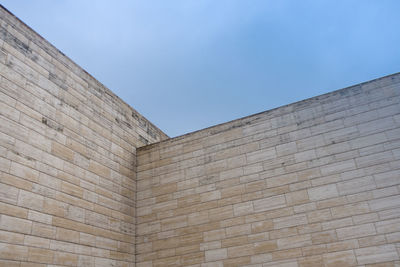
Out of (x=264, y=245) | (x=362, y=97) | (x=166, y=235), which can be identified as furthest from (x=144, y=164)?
(x=362, y=97)

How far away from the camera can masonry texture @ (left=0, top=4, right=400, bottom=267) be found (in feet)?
22.4

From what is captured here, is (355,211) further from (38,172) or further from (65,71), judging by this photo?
(65,71)

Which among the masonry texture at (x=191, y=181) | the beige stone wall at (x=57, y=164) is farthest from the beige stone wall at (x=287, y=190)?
the beige stone wall at (x=57, y=164)

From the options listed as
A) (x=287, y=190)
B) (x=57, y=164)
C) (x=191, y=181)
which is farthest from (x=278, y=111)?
(x=57, y=164)

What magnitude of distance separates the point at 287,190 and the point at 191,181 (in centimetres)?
232

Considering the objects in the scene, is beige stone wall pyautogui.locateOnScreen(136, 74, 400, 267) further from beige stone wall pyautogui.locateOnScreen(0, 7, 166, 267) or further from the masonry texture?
beige stone wall pyautogui.locateOnScreen(0, 7, 166, 267)

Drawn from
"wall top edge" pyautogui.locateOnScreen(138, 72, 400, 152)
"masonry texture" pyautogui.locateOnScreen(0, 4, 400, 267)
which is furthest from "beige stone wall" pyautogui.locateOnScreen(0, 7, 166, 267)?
"wall top edge" pyautogui.locateOnScreen(138, 72, 400, 152)

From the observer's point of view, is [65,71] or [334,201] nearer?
[334,201]

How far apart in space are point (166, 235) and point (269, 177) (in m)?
2.72

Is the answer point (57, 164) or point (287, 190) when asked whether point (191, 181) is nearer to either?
point (287, 190)

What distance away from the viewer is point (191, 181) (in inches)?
355

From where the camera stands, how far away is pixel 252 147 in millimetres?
8711

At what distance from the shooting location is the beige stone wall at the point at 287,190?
718cm

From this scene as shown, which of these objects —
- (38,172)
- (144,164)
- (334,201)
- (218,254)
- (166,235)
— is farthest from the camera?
(144,164)
